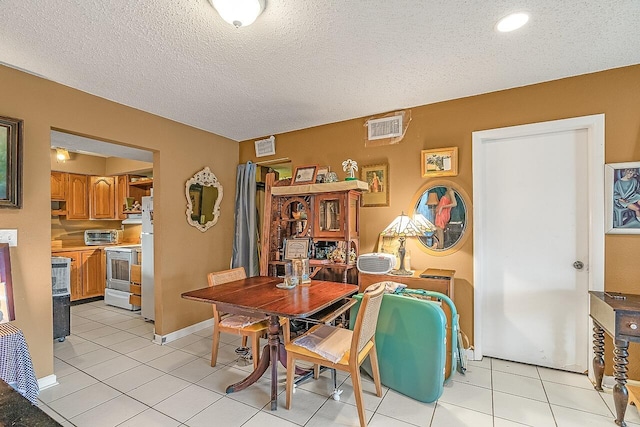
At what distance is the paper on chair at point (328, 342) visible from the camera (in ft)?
6.17

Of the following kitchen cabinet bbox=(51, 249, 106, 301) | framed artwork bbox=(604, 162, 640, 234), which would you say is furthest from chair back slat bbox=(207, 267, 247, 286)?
kitchen cabinet bbox=(51, 249, 106, 301)

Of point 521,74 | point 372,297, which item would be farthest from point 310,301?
point 521,74

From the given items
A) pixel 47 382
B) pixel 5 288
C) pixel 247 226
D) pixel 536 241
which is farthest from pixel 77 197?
pixel 536 241

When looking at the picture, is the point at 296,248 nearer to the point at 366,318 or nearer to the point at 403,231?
the point at 403,231

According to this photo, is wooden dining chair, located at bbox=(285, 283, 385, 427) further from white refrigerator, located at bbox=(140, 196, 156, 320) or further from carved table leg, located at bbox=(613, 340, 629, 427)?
white refrigerator, located at bbox=(140, 196, 156, 320)

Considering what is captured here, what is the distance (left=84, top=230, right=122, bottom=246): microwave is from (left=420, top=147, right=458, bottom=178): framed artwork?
17.3 feet

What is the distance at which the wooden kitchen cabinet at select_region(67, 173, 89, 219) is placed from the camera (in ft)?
16.3

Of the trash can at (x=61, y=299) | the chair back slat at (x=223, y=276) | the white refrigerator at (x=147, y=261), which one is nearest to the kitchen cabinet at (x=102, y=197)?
the white refrigerator at (x=147, y=261)

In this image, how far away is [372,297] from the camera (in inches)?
71.2

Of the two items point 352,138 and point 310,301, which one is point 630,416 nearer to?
point 310,301

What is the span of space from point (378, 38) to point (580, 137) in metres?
1.88

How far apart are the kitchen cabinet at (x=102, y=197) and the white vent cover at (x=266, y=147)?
3.20 metres

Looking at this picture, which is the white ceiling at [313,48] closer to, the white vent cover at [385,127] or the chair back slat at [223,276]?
the white vent cover at [385,127]

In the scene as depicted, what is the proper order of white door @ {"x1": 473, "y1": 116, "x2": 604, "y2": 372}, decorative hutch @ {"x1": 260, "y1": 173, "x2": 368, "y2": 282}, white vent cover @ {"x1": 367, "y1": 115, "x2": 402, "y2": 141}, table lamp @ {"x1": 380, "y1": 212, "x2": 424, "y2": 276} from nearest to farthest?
white door @ {"x1": 473, "y1": 116, "x2": 604, "y2": 372} → table lamp @ {"x1": 380, "y1": 212, "x2": 424, "y2": 276} → decorative hutch @ {"x1": 260, "y1": 173, "x2": 368, "y2": 282} → white vent cover @ {"x1": 367, "y1": 115, "x2": 402, "y2": 141}
